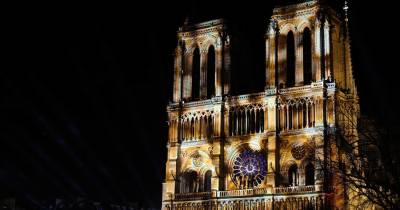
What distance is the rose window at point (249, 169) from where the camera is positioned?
73812mm

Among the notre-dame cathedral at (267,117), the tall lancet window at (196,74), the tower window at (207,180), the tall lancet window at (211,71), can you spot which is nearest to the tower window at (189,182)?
the notre-dame cathedral at (267,117)

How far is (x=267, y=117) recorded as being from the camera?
240 ft

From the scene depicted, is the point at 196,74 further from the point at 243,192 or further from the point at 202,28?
the point at 243,192

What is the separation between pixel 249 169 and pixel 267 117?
548 cm

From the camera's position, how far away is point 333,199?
67.6 metres

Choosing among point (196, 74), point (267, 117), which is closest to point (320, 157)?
point (267, 117)

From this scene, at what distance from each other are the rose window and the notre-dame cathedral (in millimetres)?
97

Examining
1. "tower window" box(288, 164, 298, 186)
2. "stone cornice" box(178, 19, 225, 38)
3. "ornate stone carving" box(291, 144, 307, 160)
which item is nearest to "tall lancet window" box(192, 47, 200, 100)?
"stone cornice" box(178, 19, 225, 38)

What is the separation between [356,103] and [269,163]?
10.6m

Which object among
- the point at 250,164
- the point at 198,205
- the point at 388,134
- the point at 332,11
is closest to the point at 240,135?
the point at 250,164

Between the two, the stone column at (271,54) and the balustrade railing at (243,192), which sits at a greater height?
the stone column at (271,54)

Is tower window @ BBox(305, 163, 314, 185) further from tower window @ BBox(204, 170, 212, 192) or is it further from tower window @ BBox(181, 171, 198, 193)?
tower window @ BBox(181, 171, 198, 193)

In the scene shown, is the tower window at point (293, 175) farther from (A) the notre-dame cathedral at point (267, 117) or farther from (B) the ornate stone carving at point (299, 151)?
(B) the ornate stone carving at point (299, 151)

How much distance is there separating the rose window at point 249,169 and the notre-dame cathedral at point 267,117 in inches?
3.8
